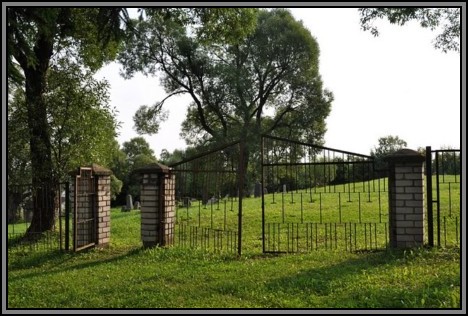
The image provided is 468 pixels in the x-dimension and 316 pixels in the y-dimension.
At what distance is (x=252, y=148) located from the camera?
24812 mm

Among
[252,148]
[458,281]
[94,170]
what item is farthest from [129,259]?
[252,148]

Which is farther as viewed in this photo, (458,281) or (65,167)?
(65,167)

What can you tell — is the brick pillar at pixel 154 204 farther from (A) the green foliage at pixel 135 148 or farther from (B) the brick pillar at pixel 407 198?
(A) the green foliage at pixel 135 148

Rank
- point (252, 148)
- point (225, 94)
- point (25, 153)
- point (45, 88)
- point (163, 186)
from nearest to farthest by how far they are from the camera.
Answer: point (163, 186), point (45, 88), point (25, 153), point (252, 148), point (225, 94)

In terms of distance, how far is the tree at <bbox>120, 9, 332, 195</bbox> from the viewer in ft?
88.7

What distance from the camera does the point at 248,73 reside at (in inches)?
1089

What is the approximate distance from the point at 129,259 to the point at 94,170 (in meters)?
2.06

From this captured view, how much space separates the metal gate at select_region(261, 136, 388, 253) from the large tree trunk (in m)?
5.19

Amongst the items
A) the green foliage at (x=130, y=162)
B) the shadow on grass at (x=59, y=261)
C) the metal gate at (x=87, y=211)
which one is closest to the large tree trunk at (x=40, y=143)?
the metal gate at (x=87, y=211)

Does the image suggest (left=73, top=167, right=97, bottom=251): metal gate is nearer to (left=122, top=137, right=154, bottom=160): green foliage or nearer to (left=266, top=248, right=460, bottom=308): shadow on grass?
(left=266, top=248, right=460, bottom=308): shadow on grass

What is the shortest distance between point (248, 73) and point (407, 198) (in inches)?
829

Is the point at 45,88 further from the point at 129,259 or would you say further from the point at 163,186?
the point at 129,259

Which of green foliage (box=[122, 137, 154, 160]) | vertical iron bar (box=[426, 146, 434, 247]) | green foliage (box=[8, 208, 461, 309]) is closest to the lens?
green foliage (box=[8, 208, 461, 309])

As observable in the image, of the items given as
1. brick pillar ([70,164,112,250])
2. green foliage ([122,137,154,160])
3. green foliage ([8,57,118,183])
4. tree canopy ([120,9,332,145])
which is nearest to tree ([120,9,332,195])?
tree canopy ([120,9,332,145])
